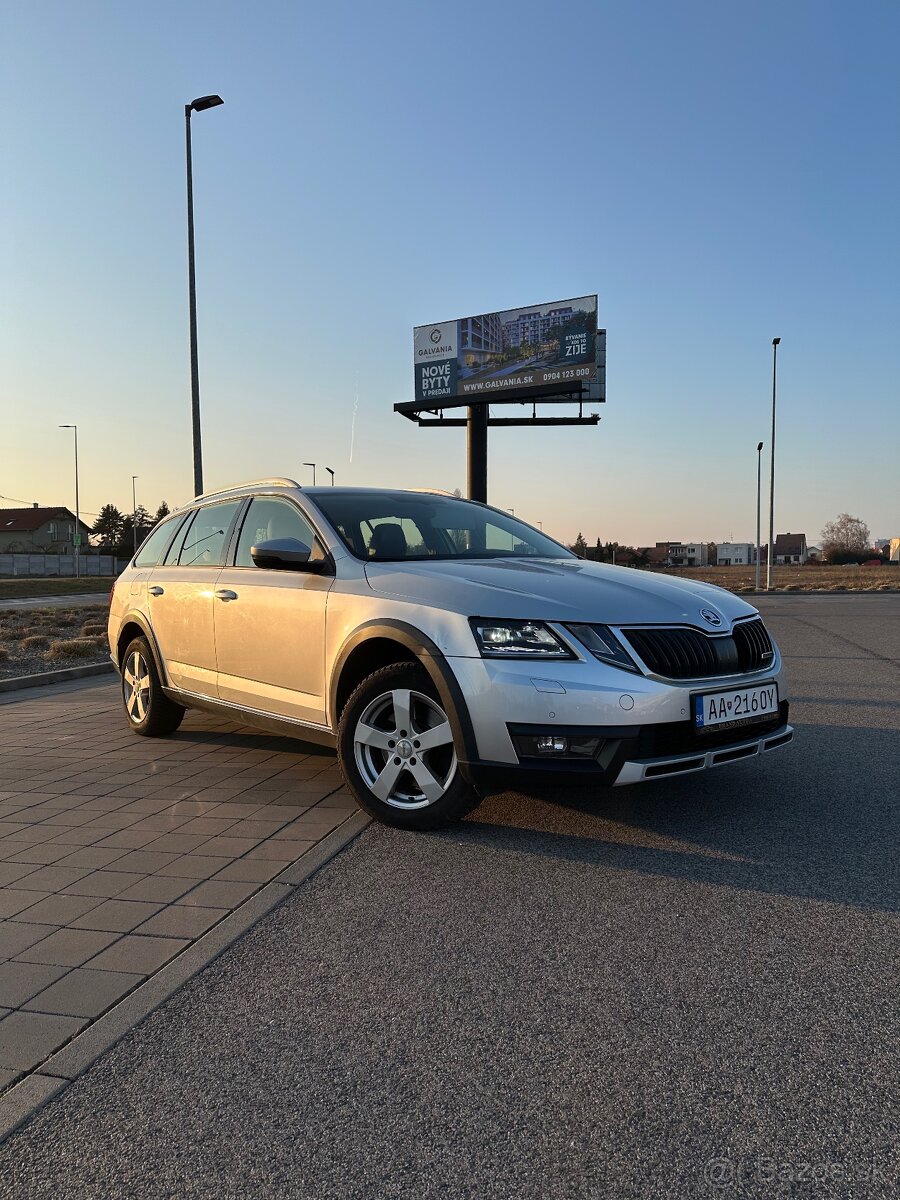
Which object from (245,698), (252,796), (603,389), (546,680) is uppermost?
(603,389)

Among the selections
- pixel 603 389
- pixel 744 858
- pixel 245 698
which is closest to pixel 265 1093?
pixel 744 858

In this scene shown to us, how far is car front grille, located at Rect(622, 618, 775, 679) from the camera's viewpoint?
144 inches

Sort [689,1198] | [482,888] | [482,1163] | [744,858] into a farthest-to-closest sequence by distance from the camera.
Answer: [744,858] < [482,888] < [482,1163] < [689,1198]

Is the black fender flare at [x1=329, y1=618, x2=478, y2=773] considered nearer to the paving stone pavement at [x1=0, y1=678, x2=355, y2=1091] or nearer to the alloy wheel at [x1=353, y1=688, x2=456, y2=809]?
the alloy wheel at [x1=353, y1=688, x2=456, y2=809]

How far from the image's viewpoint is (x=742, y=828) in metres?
4.00

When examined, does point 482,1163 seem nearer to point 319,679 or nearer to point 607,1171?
point 607,1171

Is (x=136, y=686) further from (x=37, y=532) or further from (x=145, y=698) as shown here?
(x=37, y=532)

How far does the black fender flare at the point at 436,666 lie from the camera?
366 cm

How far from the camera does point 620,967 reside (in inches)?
105

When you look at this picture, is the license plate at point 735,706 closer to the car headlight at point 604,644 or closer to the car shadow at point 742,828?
the car headlight at point 604,644

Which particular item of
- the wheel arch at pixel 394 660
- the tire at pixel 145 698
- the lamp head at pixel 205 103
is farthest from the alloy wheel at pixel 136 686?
the lamp head at pixel 205 103

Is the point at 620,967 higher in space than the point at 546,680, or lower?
lower

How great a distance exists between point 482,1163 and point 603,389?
3573cm

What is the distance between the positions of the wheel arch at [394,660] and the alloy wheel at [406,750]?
0.14 m
